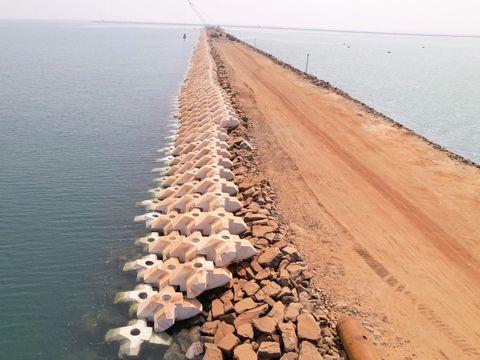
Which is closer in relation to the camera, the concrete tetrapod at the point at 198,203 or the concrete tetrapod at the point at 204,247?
the concrete tetrapod at the point at 204,247

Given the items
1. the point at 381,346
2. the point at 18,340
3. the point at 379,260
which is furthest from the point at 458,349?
the point at 18,340

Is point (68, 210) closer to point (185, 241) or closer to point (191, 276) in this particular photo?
point (185, 241)

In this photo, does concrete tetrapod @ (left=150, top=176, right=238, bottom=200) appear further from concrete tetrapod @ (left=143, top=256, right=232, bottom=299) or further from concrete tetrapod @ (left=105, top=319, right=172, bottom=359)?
concrete tetrapod @ (left=105, top=319, right=172, bottom=359)

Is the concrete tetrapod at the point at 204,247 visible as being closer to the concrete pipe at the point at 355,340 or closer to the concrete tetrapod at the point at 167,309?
the concrete tetrapod at the point at 167,309

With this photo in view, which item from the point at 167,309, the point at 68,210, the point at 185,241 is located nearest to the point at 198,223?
the point at 185,241

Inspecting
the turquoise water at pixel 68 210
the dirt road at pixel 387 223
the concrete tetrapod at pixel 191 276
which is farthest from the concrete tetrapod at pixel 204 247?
the dirt road at pixel 387 223

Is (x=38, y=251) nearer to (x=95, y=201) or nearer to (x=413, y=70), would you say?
(x=95, y=201)
